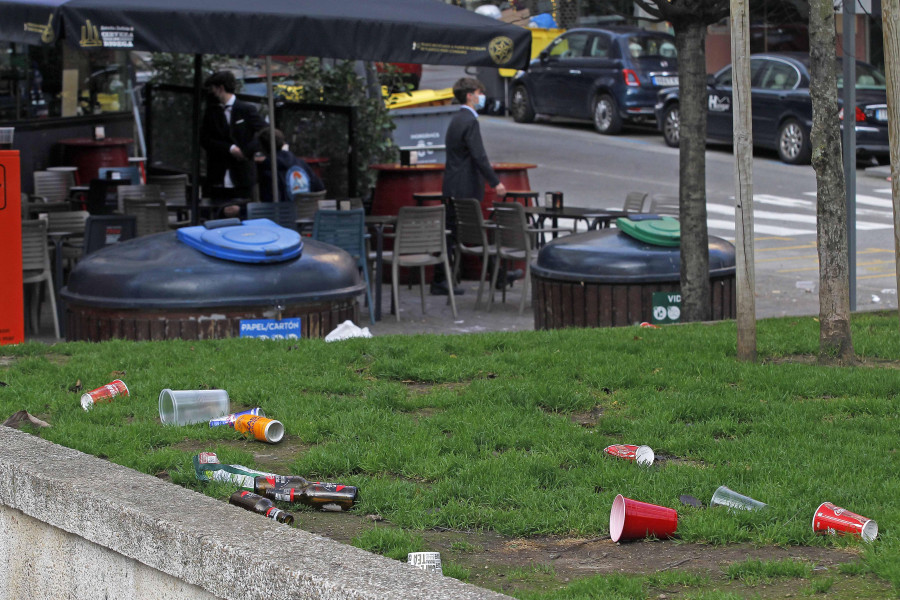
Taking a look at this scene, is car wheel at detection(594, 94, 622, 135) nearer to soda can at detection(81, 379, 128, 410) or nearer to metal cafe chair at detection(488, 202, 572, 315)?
metal cafe chair at detection(488, 202, 572, 315)

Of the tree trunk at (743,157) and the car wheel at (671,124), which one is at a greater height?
the car wheel at (671,124)

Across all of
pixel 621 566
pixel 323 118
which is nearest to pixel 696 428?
pixel 621 566

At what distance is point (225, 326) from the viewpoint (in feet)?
24.6

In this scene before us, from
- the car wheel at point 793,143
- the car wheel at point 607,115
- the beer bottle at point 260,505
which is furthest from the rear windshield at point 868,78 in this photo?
the beer bottle at point 260,505

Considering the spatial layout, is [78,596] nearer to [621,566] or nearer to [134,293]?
[621,566]

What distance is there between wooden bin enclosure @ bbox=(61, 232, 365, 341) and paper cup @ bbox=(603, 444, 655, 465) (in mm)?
3671

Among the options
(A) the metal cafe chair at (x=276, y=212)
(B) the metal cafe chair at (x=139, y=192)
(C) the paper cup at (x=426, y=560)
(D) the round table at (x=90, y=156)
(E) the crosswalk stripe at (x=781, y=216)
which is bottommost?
(C) the paper cup at (x=426, y=560)

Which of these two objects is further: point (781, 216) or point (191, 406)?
point (781, 216)

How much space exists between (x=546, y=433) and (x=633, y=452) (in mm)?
414

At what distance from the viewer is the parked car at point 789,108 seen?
1877cm

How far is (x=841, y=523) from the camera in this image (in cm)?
344

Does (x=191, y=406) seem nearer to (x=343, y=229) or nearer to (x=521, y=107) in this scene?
(x=343, y=229)

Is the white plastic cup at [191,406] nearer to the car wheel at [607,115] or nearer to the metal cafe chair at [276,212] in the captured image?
the metal cafe chair at [276,212]

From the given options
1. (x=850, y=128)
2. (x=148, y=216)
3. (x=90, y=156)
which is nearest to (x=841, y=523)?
(x=850, y=128)
